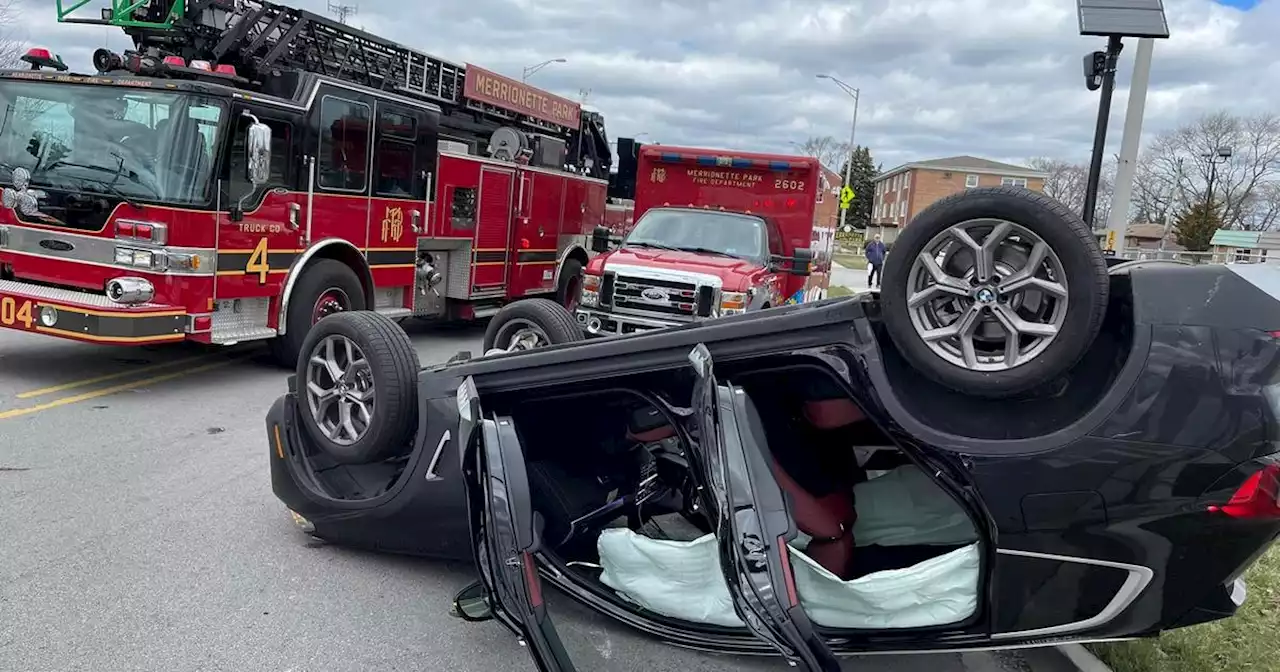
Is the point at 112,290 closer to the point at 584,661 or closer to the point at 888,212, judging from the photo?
the point at 584,661

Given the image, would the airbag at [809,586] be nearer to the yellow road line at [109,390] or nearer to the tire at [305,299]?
the yellow road line at [109,390]

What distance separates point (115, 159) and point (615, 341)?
6.30m

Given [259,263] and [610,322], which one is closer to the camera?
[259,263]

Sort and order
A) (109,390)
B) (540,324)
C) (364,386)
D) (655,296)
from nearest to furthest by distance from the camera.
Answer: (364,386), (540,324), (109,390), (655,296)

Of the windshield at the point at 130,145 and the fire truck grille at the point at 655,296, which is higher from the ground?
the windshield at the point at 130,145

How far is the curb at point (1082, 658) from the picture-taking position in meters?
3.58

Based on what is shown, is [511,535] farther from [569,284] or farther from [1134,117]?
[569,284]

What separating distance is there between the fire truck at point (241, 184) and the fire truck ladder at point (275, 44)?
0.07 ft

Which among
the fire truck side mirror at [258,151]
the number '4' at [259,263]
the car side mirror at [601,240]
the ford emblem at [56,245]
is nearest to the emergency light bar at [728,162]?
the car side mirror at [601,240]

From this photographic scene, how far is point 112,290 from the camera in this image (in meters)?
7.29

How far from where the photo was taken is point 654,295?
347 inches

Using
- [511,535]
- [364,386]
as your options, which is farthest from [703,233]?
[511,535]

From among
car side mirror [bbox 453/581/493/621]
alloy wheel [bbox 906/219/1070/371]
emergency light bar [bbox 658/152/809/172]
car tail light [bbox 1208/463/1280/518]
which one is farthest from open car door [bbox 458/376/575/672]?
emergency light bar [bbox 658/152/809/172]

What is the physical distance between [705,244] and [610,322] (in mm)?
1508
